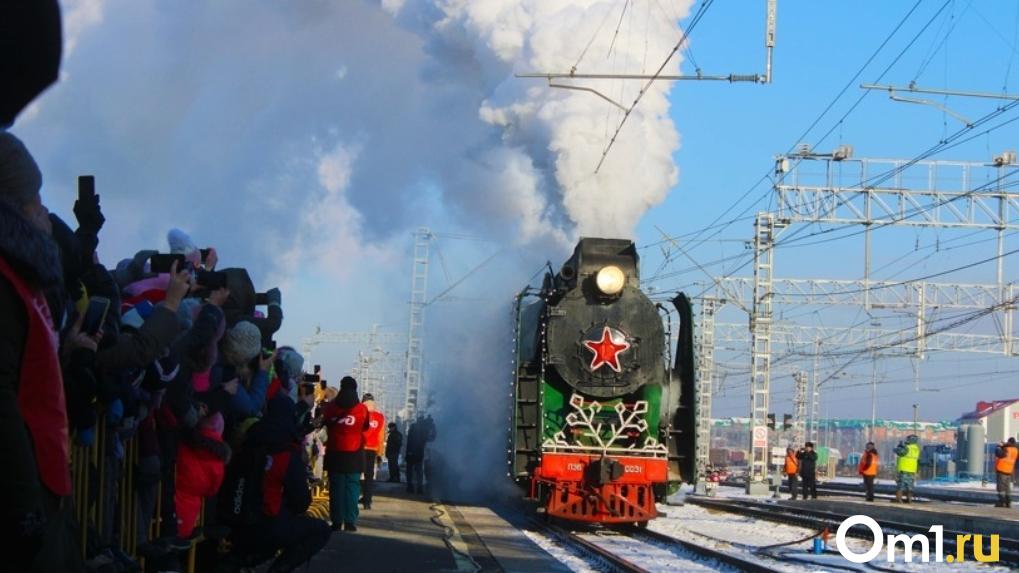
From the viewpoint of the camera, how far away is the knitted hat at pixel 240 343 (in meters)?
7.79

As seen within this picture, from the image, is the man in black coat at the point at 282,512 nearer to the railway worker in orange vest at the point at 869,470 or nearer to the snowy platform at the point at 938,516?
the snowy platform at the point at 938,516

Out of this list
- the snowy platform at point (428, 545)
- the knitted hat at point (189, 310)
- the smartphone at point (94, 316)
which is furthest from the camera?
the snowy platform at point (428, 545)

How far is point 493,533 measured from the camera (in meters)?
16.2

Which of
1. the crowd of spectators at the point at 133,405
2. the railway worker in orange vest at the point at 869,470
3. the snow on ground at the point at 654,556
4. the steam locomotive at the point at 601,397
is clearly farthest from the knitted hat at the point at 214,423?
the railway worker in orange vest at the point at 869,470

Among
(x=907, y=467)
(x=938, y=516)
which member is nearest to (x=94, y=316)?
(x=938, y=516)

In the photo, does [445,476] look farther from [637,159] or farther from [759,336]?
[759,336]

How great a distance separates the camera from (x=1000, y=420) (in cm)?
7238

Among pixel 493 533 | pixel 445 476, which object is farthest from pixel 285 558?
pixel 445 476

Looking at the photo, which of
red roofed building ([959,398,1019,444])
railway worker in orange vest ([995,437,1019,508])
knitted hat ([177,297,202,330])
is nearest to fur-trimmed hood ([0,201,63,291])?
knitted hat ([177,297,202,330])

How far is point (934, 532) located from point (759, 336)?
21601 mm

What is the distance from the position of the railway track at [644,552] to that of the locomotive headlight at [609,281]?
3.22m

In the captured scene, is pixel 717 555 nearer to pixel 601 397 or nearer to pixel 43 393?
pixel 601 397

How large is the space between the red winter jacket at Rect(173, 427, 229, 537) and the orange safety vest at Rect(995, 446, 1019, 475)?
24424 mm

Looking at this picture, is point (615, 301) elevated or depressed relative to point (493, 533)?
elevated
